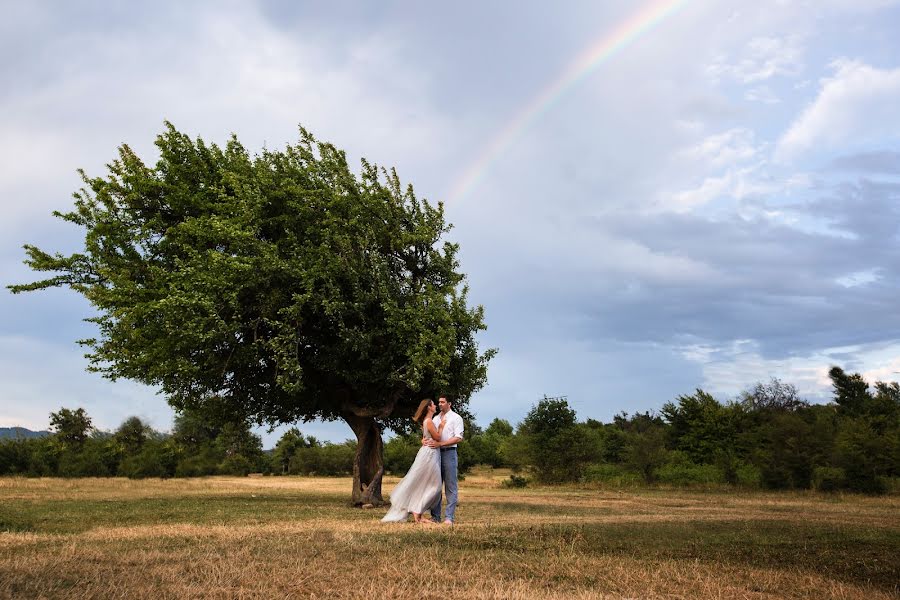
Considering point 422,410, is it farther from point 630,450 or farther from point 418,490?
point 630,450

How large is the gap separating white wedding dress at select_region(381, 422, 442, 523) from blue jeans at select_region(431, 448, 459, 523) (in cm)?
19

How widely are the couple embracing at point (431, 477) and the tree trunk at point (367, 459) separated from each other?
10156mm

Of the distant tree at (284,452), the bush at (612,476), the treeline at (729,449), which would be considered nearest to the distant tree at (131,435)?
the distant tree at (284,452)

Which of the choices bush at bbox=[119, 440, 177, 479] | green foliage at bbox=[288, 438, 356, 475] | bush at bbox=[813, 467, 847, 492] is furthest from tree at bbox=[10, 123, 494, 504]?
→ green foliage at bbox=[288, 438, 356, 475]

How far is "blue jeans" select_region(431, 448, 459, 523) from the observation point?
1421 centimetres

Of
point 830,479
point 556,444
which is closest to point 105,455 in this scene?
point 556,444

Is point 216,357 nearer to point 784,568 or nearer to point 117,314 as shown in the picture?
point 117,314

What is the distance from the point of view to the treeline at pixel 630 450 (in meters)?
37.9

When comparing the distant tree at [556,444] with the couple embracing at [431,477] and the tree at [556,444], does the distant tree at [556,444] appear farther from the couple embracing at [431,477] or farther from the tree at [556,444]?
the couple embracing at [431,477]

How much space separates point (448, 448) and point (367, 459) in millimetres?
11843

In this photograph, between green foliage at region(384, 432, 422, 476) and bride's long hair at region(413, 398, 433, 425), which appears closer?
bride's long hair at region(413, 398, 433, 425)

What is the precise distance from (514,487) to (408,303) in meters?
31.2

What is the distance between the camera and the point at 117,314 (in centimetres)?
2200

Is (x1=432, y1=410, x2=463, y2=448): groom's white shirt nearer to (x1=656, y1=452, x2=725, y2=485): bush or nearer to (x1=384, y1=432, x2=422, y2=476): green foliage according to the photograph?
(x1=656, y1=452, x2=725, y2=485): bush
